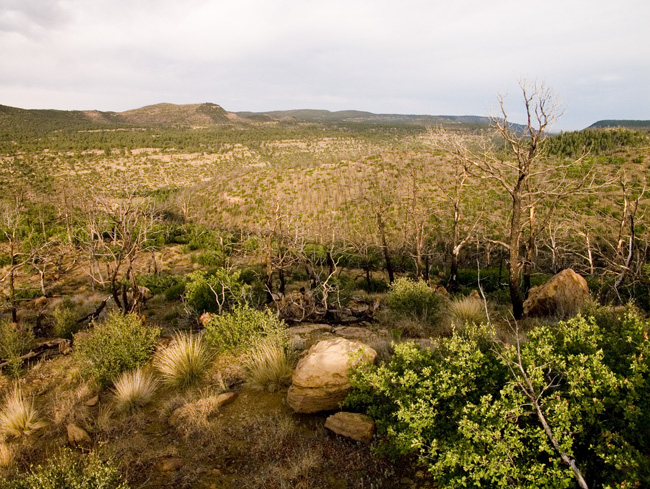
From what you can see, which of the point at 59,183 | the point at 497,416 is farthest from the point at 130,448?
the point at 59,183

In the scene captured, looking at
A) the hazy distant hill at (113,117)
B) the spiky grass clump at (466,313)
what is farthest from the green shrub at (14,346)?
the hazy distant hill at (113,117)

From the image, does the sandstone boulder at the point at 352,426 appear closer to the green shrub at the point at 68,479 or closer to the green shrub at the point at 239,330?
the green shrub at the point at 68,479

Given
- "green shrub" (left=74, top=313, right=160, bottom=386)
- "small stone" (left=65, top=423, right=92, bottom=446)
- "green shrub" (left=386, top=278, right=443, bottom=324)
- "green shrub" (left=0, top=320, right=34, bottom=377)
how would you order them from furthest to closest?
"green shrub" (left=386, top=278, right=443, bottom=324) < "green shrub" (left=0, top=320, right=34, bottom=377) < "green shrub" (left=74, top=313, right=160, bottom=386) < "small stone" (left=65, top=423, right=92, bottom=446)

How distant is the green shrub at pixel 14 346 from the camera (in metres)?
7.18

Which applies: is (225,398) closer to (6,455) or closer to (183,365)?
(183,365)

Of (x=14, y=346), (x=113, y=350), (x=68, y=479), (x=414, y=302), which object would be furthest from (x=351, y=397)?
(x=14, y=346)

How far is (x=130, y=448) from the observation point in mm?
4480

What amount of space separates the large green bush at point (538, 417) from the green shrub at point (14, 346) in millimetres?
7663

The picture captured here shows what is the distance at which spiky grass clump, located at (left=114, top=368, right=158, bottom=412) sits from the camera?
5590 mm

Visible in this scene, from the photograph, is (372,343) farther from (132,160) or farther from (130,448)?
(132,160)

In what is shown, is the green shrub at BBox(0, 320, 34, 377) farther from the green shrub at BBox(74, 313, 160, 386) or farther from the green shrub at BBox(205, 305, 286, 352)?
the green shrub at BBox(205, 305, 286, 352)

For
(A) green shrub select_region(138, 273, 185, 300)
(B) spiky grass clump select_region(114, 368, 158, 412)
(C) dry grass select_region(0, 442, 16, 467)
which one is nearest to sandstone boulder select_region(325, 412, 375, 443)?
(B) spiky grass clump select_region(114, 368, 158, 412)

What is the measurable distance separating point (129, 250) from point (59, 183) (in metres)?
37.9

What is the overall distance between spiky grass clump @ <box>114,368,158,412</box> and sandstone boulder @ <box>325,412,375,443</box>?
126 inches
